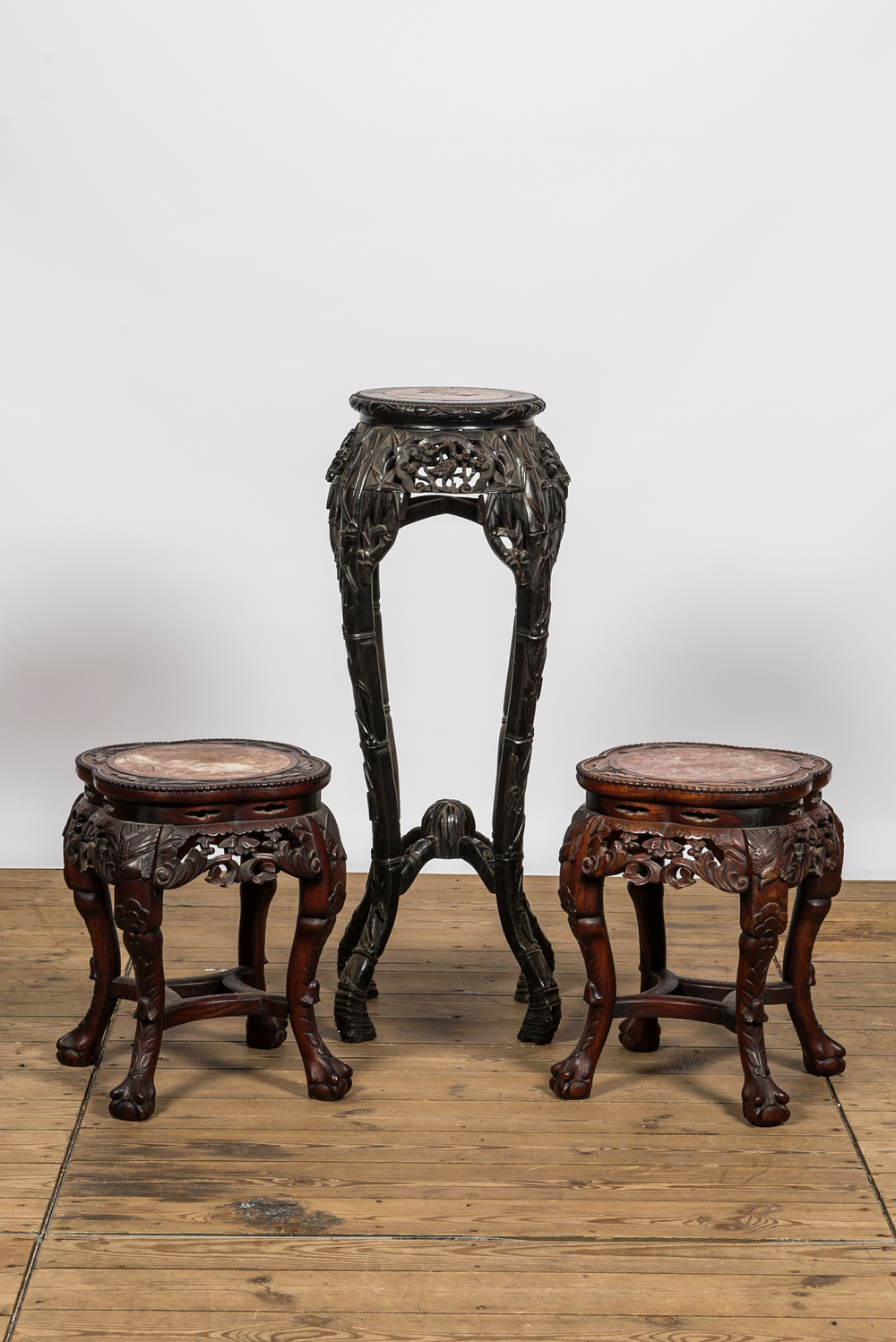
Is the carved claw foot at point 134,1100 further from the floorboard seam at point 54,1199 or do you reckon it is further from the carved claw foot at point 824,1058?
the carved claw foot at point 824,1058

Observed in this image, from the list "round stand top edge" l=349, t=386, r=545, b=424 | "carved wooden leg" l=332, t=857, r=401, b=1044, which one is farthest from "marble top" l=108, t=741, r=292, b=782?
"round stand top edge" l=349, t=386, r=545, b=424

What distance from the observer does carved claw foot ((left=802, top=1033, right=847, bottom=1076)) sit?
305 cm

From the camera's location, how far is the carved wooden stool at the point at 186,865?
280 centimetres

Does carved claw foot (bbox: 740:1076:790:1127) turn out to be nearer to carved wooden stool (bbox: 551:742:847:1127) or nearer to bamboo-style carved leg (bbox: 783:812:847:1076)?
carved wooden stool (bbox: 551:742:847:1127)

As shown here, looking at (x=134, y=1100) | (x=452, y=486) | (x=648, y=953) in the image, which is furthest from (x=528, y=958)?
(x=452, y=486)

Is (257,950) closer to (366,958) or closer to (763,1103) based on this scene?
(366,958)

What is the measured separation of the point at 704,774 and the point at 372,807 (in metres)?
0.76

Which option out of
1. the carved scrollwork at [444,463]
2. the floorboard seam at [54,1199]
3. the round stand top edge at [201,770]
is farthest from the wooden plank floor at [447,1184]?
the carved scrollwork at [444,463]

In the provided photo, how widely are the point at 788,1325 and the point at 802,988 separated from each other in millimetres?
888

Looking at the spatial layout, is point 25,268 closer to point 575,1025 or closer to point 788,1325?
point 575,1025

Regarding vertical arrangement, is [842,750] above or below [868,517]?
below

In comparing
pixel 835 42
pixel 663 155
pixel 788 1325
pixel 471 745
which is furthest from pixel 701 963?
pixel 835 42

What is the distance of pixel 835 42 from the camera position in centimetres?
420

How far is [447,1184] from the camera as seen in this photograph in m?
2.63
